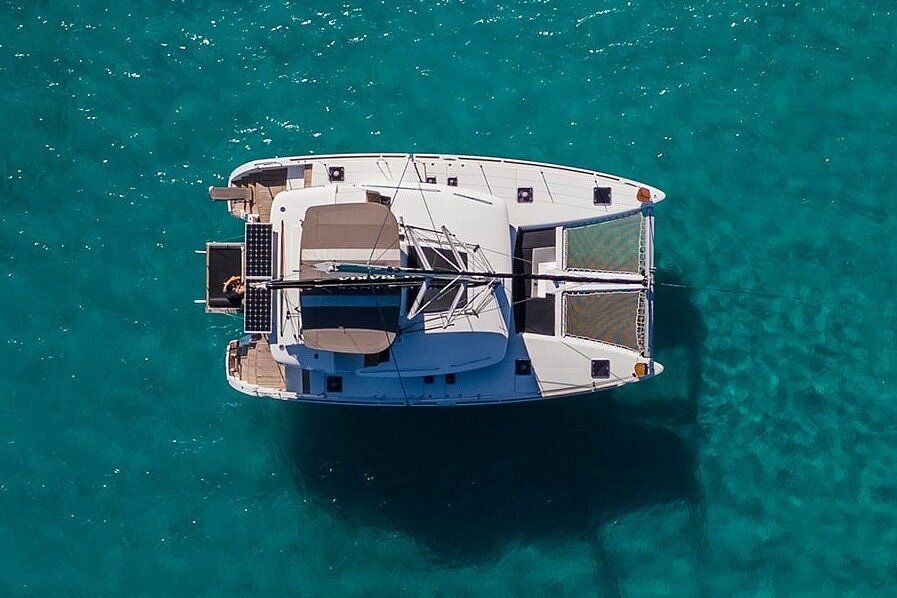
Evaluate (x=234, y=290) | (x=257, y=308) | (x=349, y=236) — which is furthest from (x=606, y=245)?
(x=234, y=290)

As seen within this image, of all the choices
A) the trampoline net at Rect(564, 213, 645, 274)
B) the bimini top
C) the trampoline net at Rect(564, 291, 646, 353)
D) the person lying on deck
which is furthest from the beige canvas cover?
the trampoline net at Rect(564, 291, 646, 353)

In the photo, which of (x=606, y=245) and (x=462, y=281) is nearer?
(x=462, y=281)

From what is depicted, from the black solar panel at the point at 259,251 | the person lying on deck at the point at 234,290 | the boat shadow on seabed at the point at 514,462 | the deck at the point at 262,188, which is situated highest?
the deck at the point at 262,188

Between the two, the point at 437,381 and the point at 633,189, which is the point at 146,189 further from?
the point at 633,189

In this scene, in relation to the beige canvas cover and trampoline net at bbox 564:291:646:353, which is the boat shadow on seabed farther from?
the beige canvas cover

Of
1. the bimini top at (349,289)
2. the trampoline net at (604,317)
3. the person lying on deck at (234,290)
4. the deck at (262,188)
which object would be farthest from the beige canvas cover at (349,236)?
the trampoline net at (604,317)

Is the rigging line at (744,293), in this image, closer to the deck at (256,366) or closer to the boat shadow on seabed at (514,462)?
the boat shadow on seabed at (514,462)

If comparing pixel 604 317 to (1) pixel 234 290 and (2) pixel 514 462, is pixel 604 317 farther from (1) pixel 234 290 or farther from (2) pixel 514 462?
(1) pixel 234 290
